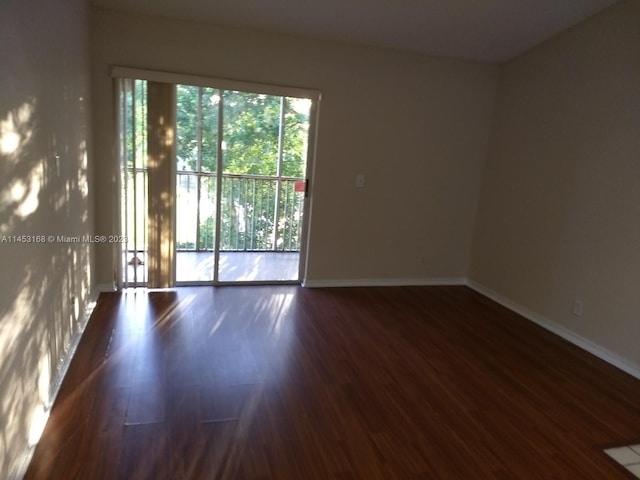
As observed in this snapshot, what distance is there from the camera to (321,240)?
13.4ft

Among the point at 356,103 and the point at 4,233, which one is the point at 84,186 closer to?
the point at 4,233

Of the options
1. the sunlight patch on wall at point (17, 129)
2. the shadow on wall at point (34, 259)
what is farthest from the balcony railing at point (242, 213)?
the sunlight patch on wall at point (17, 129)

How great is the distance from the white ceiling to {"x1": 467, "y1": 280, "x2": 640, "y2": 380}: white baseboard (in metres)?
2.35

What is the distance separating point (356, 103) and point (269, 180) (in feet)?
4.75

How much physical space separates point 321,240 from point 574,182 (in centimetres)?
221

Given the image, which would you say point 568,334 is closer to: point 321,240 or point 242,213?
point 321,240

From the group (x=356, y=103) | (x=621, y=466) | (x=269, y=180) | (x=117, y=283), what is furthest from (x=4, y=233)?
(x=269, y=180)

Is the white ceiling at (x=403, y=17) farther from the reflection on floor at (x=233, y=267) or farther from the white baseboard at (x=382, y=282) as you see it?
the white baseboard at (x=382, y=282)

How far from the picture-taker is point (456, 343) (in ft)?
10.2

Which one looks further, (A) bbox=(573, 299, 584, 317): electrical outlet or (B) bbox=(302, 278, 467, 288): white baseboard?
(B) bbox=(302, 278, 467, 288): white baseboard

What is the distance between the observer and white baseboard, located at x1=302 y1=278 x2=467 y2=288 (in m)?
4.20

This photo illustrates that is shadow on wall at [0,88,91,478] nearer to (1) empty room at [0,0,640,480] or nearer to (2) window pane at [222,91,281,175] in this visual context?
(1) empty room at [0,0,640,480]

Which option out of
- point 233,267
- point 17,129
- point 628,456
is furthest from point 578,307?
point 17,129


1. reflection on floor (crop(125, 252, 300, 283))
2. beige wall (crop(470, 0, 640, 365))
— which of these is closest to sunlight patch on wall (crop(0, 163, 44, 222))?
reflection on floor (crop(125, 252, 300, 283))
